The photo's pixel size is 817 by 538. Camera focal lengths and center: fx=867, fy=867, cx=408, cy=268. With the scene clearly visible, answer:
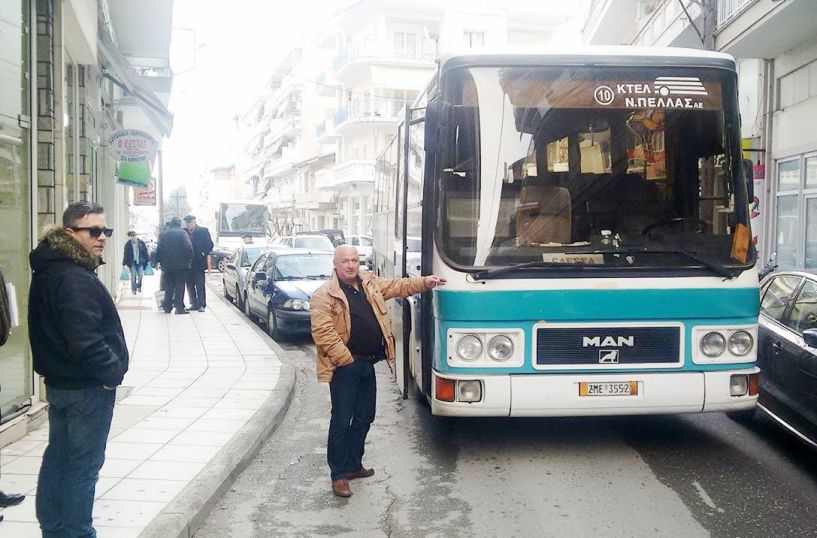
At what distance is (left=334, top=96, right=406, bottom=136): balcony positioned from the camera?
4944 centimetres

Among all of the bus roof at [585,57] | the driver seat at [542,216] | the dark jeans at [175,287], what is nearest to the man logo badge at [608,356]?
the driver seat at [542,216]

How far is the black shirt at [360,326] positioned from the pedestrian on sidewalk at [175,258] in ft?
36.9

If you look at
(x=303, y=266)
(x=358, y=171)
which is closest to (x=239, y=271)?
(x=303, y=266)

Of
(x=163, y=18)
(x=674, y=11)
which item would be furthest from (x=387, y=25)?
(x=163, y=18)

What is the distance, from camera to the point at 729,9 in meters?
17.7

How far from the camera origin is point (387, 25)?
49125 millimetres

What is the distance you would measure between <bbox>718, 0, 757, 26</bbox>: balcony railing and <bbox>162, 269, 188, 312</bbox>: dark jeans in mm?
11881

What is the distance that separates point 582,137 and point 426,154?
121 cm

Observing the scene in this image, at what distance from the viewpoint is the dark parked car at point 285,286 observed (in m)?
14.3

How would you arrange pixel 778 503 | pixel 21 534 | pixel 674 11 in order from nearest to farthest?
pixel 21 534, pixel 778 503, pixel 674 11

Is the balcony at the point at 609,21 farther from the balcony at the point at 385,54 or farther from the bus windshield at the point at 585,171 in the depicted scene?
the bus windshield at the point at 585,171

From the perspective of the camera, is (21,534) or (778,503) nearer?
(21,534)

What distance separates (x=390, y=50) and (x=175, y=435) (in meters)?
43.5

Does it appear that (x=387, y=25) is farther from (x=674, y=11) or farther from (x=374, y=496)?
(x=374, y=496)
